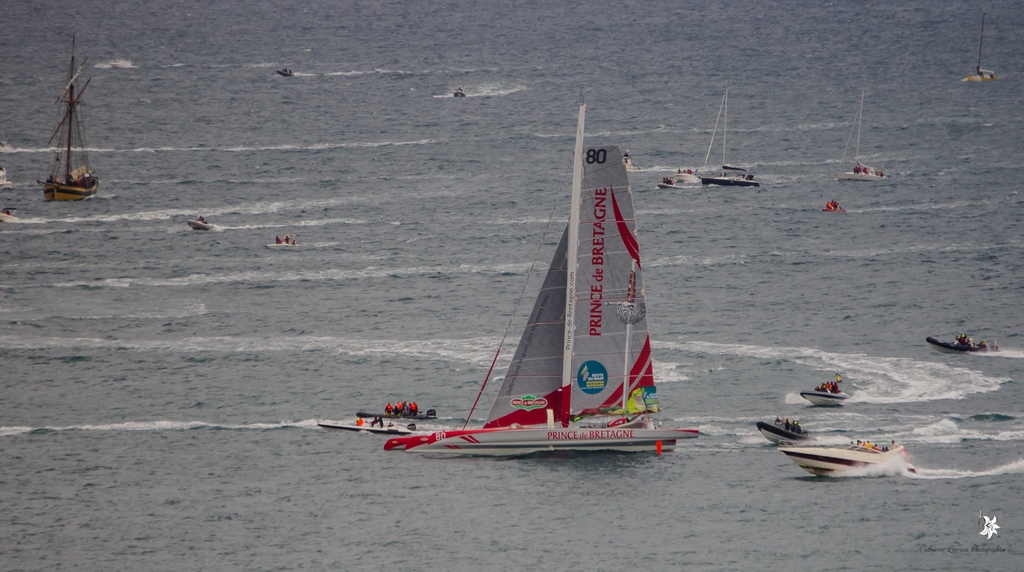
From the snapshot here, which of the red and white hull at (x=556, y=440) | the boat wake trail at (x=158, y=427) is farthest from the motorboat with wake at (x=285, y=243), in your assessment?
the red and white hull at (x=556, y=440)

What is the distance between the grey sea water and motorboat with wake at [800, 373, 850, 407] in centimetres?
98

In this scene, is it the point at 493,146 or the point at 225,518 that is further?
the point at 493,146

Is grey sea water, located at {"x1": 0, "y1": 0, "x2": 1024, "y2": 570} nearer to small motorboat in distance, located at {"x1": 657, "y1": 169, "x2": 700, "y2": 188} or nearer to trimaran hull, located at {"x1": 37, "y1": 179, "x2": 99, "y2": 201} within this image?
small motorboat in distance, located at {"x1": 657, "y1": 169, "x2": 700, "y2": 188}

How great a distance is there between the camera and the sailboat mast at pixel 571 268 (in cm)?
6091

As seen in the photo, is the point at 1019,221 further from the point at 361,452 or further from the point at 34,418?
the point at 34,418

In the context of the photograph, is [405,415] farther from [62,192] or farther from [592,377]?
[62,192]

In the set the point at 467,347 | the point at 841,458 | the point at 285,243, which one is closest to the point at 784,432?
the point at 841,458

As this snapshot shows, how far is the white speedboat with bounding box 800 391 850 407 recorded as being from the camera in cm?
7738

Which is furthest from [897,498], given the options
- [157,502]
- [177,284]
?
[177,284]

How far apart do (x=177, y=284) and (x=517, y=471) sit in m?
55.6

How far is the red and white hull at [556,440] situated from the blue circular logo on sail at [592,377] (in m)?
2.14

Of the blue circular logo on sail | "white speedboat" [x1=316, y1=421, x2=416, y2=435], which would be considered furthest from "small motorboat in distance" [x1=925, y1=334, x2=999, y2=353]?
"white speedboat" [x1=316, y1=421, x2=416, y2=435]

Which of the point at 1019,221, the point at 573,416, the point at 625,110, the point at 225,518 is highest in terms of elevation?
the point at 625,110

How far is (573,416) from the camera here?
2544 inches
